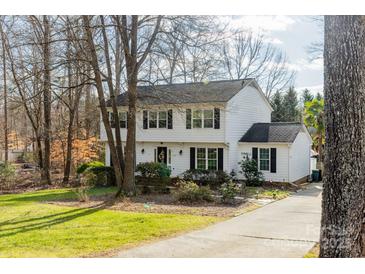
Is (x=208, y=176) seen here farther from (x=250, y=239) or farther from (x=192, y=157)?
(x=250, y=239)

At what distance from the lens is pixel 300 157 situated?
19.9 metres

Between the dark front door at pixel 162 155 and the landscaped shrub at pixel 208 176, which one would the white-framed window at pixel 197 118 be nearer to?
the landscaped shrub at pixel 208 176

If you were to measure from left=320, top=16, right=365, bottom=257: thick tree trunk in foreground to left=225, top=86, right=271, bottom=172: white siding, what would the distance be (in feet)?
43.0

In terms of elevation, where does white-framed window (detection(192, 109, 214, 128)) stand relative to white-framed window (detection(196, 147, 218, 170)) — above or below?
above

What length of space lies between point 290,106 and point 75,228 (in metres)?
25.3

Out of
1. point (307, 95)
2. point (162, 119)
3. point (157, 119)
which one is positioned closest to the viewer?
point (162, 119)

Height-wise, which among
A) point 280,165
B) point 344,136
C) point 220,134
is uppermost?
point 220,134

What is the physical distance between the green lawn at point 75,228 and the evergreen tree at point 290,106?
73.4ft

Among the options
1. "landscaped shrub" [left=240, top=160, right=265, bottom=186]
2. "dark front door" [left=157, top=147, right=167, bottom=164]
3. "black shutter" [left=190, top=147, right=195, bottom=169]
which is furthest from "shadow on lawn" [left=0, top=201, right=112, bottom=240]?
"dark front door" [left=157, top=147, right=167, bottom=164]

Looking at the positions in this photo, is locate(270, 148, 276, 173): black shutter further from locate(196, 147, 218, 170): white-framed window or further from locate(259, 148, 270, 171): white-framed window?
locate(196, 147, 218, 170): white-framed window

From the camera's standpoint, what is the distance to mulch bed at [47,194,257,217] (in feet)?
37.7

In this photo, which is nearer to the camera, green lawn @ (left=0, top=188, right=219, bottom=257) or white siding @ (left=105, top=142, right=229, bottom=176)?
green lawn @ (left=0, top=188, right=219, bottom=257)

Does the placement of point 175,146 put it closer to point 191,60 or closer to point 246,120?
point 246,120

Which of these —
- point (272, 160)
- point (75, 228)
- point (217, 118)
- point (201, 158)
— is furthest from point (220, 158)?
point (75, 228)
